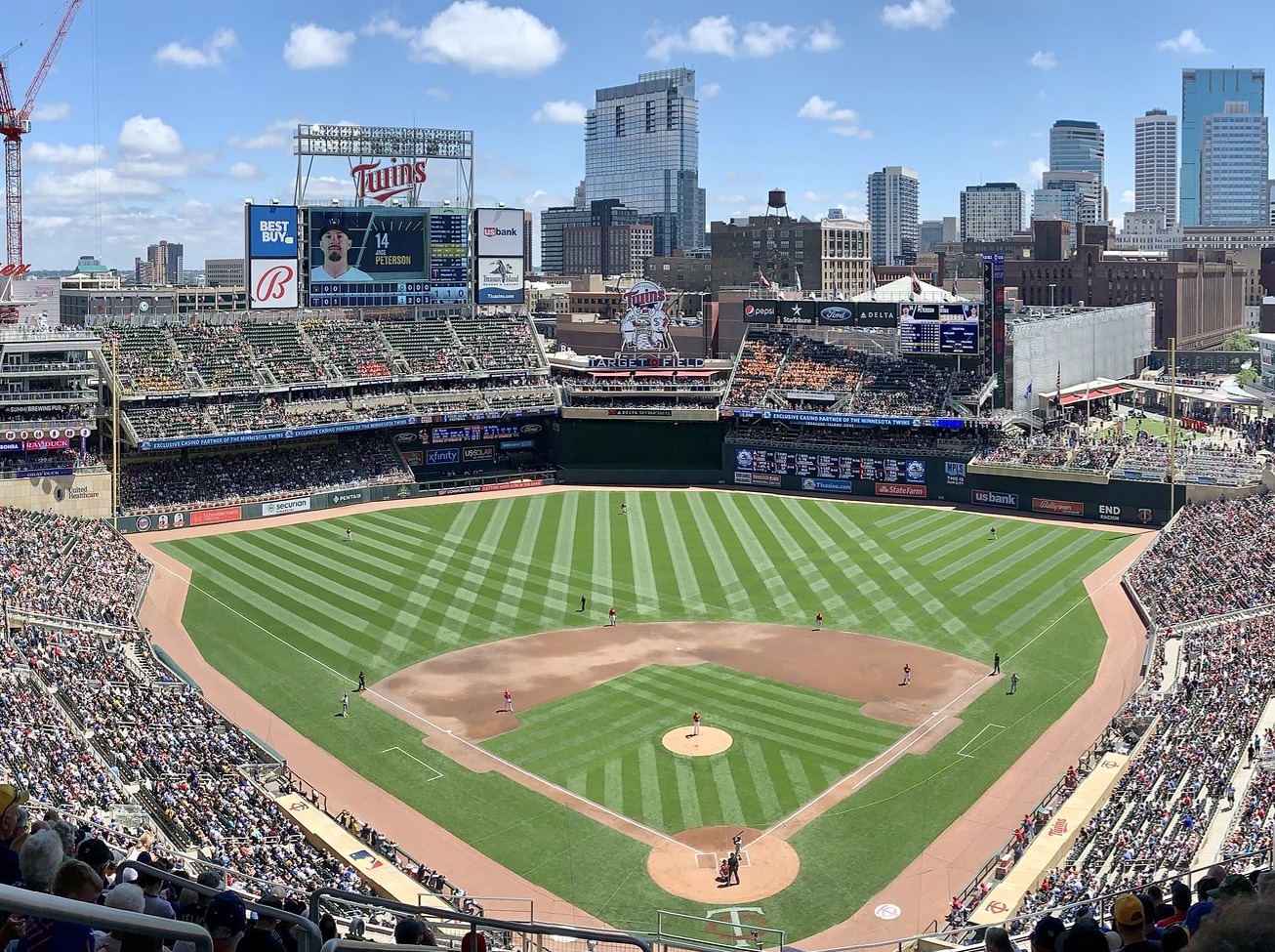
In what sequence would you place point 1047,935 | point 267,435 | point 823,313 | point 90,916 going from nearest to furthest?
point 90,916 → point 1047,935 → point 267,435 → point 823,313

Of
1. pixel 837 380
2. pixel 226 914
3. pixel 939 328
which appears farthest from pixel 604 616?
pixel 226 914

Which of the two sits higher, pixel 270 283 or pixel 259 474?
→ pixel 270 283

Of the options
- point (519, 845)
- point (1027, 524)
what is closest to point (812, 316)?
point (1027, 524)

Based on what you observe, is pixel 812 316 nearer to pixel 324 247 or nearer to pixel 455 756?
pixel 324 247

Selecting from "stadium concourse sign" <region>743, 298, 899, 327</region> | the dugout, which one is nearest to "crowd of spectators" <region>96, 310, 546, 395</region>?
the dugout

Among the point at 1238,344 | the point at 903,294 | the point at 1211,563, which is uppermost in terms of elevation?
the point at 903,294

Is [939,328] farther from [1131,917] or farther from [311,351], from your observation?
[1131,917]

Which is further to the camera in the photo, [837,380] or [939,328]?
[837,380]
